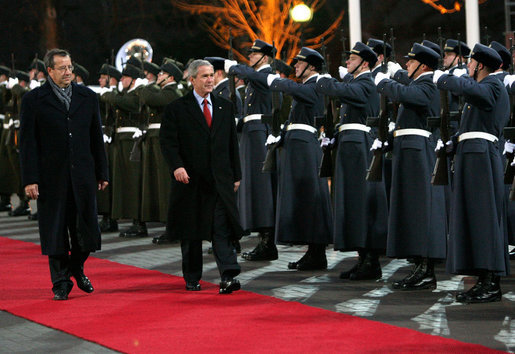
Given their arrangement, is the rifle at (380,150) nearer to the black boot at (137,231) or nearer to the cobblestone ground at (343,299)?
the cobblestone ground at (343,299)

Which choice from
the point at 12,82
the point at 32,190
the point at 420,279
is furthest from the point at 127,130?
the point at 420,279

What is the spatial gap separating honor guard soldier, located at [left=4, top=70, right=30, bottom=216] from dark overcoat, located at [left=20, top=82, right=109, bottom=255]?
7.15m

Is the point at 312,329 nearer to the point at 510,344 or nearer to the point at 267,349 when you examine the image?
the point at 267,349

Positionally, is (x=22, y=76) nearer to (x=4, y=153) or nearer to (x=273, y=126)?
(x=4, y=153)

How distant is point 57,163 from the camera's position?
8062 mm

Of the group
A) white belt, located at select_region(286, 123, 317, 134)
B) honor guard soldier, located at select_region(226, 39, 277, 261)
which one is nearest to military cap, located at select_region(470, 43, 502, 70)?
white belt, located at select_region(286, 123, 317, 134)

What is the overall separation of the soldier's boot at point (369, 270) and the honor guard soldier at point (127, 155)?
13.7 feet

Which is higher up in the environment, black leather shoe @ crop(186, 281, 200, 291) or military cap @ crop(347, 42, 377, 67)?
military cap @ crop(347, 42, 377, 67)

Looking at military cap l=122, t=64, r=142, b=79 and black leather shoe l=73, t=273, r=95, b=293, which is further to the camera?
military cap l=122, t=64, r=142, b=79

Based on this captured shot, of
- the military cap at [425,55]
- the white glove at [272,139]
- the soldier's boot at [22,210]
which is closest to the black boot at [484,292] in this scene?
the military cap at [425,55]

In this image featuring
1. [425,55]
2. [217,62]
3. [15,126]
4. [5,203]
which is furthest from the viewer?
[5,203]

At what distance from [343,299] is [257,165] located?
2.97 meters

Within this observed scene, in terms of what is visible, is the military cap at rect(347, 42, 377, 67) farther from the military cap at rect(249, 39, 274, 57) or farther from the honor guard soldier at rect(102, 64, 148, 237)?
the honor guard soldier at rect(102, 64, 148, 237)

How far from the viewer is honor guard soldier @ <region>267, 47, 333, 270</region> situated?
961 centimetres
